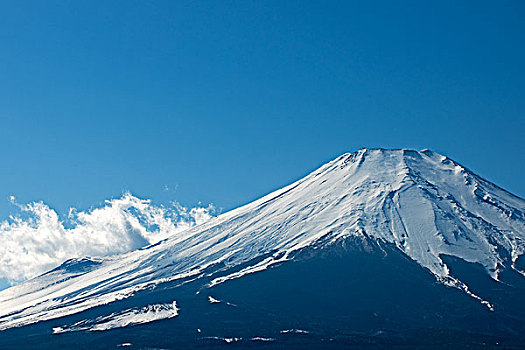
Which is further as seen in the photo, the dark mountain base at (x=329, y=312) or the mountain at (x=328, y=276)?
the mountain at (x=328, y=276)

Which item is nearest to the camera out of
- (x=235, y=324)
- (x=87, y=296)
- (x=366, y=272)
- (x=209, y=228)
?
(x=235, y=324)

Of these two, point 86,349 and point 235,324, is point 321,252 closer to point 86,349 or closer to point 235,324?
point 235,324

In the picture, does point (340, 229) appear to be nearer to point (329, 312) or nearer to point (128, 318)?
point (329, 312)

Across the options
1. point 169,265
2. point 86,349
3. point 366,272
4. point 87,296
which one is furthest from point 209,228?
point 86,349

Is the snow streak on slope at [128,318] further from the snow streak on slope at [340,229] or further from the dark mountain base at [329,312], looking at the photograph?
the snow streak on slope at [340,229]

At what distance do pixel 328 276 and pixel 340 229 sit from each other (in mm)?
13667

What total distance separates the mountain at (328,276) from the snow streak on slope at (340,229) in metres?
0.32

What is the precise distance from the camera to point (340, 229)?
128m

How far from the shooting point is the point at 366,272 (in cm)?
11606

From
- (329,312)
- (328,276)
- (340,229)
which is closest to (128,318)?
(329,312)

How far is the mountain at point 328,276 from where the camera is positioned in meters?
99.4

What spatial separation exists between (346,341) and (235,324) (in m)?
15.4

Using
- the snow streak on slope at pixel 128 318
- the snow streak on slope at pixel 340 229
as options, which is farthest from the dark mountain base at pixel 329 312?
the snow streak on slope at pixel 340 229

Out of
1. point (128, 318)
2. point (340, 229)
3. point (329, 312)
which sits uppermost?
point (340, 229)
